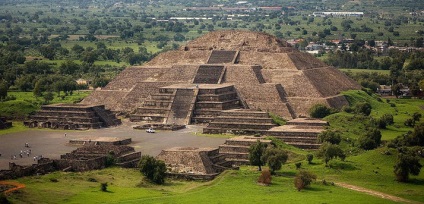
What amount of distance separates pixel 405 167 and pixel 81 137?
30043 millimetres

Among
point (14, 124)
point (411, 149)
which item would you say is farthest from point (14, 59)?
point (411, 149)

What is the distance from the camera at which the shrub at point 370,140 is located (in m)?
84.6

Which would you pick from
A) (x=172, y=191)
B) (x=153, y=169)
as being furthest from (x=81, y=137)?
(x=172, y=191)

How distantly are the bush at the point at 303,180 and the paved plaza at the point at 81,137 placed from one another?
1471 centimetres

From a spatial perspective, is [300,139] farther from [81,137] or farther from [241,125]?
[81,137]

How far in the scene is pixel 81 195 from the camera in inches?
2621

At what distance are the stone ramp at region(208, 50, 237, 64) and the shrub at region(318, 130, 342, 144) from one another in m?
29.3

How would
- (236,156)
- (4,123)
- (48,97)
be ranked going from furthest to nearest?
(48,97)
(4,123)
(236,156)

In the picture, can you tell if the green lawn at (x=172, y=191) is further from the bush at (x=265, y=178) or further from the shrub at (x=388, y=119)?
the shrub at (x=388, y=119)

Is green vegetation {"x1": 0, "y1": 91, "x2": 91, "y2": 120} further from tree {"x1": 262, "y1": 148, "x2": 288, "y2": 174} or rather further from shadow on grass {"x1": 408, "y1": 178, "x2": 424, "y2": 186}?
shadow on grass {"x1": 408, "y1": 178, "x2": 424, "y2": 186}

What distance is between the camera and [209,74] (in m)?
110

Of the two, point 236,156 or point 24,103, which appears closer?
point 236,156

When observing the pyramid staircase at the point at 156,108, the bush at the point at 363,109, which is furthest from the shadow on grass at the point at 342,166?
the pyramid staircase at the point at 156,108

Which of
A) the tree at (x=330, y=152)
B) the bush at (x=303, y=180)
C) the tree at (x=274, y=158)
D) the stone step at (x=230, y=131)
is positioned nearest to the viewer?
the bush at (x=303, y=180)
